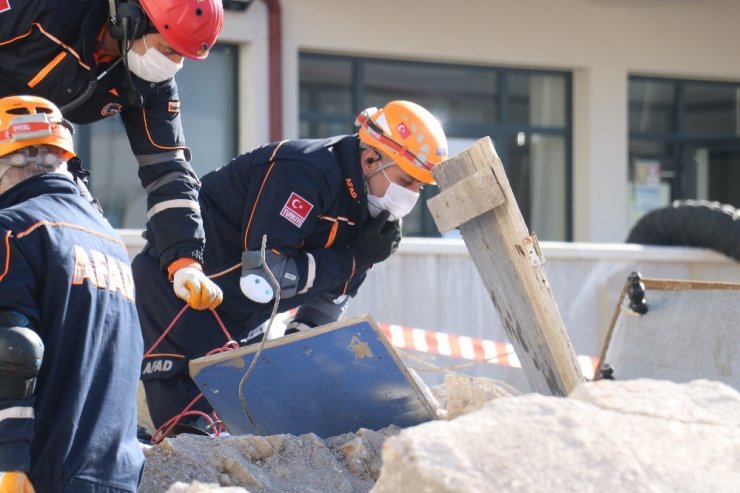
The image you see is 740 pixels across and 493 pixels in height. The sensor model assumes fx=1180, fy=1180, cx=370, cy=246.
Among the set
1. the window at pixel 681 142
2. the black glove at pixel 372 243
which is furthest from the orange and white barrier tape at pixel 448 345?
Result: the window at pixel 681 142

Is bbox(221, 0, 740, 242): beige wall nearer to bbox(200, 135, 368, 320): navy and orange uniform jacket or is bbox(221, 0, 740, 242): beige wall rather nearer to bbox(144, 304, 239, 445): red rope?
bbox(200, 135, 368, 320): navy and orange uniform jacket

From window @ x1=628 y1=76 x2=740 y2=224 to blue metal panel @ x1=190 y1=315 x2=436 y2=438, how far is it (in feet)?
29.0

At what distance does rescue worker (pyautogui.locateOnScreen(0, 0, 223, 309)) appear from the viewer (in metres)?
4.23

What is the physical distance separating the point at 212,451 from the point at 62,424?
1121 millimetres

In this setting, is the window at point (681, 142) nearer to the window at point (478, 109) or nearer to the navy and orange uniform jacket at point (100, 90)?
the window at point (478, 109)

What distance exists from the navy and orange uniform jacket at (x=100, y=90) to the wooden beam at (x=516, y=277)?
105cm

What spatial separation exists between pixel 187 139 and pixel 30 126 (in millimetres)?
7219

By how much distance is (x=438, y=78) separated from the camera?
11.7 m

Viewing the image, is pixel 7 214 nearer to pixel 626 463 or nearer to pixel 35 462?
pixel 35 462

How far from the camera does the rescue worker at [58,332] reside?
2.78m

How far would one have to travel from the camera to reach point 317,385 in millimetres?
4438

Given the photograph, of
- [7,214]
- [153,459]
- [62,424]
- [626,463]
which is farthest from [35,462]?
[626,463]

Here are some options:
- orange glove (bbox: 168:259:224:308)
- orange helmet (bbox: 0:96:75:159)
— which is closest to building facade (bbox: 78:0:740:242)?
orange glove (bbox: 168:259:224:308)

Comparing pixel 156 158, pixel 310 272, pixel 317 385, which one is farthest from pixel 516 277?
pixel 156 158
